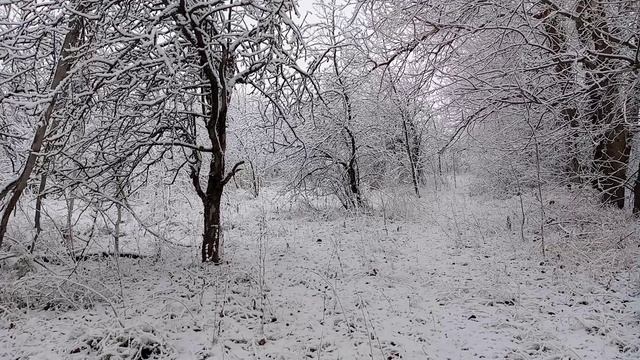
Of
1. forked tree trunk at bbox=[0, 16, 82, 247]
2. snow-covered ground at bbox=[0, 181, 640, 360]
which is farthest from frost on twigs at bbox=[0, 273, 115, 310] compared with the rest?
forked tree trunk at bbox=[0, 16, 82, 247]

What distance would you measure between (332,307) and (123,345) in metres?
2.34

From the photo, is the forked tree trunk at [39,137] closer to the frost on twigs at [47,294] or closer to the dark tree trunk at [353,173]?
the frost on twigs at [47,294]

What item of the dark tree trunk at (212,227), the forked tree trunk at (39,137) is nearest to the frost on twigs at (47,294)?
the forked tree trunk at (39,137)

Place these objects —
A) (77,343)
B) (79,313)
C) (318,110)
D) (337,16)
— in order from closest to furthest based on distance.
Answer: (77,343)
(79,313)
(337,16)
(318,110)

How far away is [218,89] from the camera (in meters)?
5.62

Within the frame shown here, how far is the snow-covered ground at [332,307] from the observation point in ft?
Answer: 12.8

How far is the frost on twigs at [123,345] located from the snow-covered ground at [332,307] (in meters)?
0.01

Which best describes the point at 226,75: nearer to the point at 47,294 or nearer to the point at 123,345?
the point at 47,294

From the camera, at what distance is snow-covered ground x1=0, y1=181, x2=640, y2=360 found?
3.91 metres

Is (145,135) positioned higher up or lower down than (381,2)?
lower down

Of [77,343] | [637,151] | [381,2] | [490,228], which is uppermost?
[381,2]

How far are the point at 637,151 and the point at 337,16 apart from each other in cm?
833

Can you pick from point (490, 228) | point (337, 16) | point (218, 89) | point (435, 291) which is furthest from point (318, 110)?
point (435, 291)

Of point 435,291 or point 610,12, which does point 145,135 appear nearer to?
point 435,291
